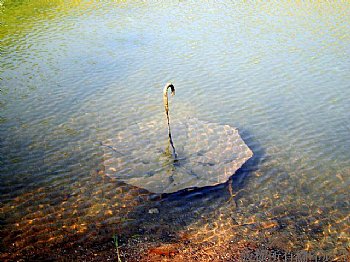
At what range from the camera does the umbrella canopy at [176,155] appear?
9.69m

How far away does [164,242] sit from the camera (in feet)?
26.0

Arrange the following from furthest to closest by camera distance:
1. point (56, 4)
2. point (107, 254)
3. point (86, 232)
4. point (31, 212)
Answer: point (56, 4) → point (31, 212) → point (86, 232) → point (107, 254)

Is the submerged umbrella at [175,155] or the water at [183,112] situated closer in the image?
the water at [183,112]

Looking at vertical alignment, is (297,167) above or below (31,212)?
below

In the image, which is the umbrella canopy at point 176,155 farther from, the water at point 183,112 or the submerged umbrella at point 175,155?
the water at point 183,112

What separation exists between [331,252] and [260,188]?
248 centimetres

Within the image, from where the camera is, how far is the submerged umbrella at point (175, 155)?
31.8 feet

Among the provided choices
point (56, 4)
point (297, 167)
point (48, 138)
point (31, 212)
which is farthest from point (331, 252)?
point (56, 4)

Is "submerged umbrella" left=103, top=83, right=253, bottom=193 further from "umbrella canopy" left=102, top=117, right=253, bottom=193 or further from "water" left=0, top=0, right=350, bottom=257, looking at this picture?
"water" left=0, top=0, right=350, bottom=257

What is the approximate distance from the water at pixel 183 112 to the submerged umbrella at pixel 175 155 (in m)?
0.37

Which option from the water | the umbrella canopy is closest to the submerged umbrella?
the umbrella canopy

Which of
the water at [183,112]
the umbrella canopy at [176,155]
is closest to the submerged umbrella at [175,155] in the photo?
the umbrella canopy at [176,155]

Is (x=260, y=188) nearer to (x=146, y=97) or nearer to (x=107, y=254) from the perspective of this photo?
(x=107, y=254)

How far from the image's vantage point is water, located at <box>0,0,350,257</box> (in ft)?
27.8
